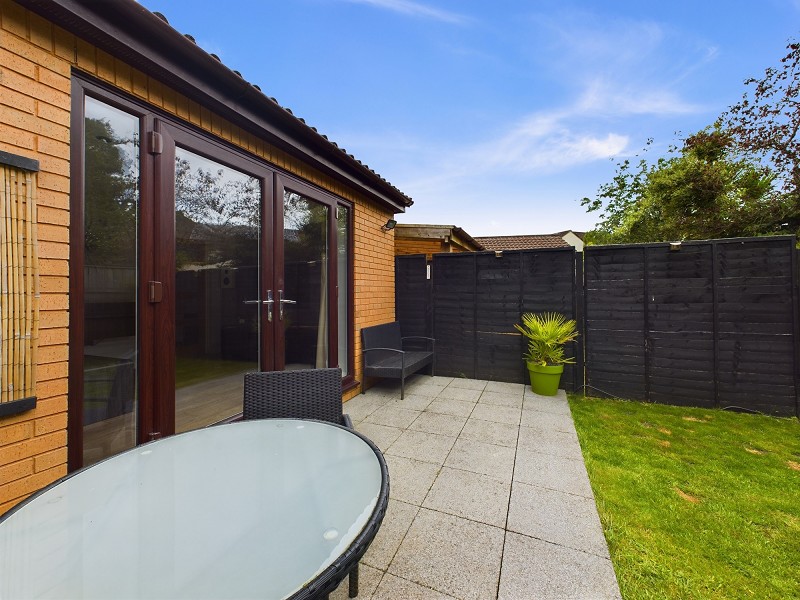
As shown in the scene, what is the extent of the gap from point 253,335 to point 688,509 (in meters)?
3.33

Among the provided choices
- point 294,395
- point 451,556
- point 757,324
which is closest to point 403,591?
point 451,556

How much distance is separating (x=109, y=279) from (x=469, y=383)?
4.07 metres

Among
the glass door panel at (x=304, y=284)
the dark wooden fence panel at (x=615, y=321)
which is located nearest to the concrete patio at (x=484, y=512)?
the glass door panel at (x=304, y=284)

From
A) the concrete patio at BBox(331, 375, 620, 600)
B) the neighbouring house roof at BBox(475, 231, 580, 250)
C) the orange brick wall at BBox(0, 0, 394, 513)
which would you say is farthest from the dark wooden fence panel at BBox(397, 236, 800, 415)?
the neighbouring house roof at BBox(475, 231, 580, 250)

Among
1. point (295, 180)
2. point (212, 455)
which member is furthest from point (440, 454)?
point (295, 180)

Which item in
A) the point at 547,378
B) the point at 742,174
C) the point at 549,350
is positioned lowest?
the point at 547,378

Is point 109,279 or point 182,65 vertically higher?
point 182,65

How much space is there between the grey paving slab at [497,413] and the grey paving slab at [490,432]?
0.31 ft

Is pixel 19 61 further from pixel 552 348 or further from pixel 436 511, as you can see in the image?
pixel 552 348

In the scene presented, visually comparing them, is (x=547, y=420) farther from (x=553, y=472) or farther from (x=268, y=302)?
(x=268, y=302)

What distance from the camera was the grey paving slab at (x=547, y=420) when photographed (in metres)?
3.12

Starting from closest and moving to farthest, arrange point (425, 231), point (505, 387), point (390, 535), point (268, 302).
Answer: point (390, 535) → point (268, 302) → point (505, 387) → point (425, 231)

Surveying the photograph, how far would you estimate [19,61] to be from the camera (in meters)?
1.47

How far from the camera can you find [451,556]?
5.09 ft
